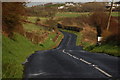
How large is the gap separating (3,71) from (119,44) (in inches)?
690

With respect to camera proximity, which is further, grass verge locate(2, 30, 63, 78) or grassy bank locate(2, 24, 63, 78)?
grassy bank locate(2, 24, 63, 78)

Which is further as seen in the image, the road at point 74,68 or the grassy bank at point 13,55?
the grassy bank at point 13,55

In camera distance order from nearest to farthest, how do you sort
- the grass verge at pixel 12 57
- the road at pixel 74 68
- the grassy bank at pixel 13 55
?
the road at pixel 74 68 → the grass verge at pixel 12 57 → the grassy bank at pixel 13 55

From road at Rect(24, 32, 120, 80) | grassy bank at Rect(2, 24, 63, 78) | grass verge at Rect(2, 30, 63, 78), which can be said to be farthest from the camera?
grassy bank at Rect(2, 24, 63, 78)

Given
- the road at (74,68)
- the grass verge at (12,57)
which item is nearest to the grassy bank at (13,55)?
the grass verge at (12,57)

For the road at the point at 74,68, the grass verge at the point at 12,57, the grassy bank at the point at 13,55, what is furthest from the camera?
the grassy bank at the point at 13,55

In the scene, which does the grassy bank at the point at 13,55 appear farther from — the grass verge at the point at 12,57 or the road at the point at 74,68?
the road at the point at 74,68

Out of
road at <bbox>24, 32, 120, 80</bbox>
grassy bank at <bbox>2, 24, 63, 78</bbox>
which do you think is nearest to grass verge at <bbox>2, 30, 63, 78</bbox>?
grassy bank at <bbox>2, 24, 63, 78</bbox>

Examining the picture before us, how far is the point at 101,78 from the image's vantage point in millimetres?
8141

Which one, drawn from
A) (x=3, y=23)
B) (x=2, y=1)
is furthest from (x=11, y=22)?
(x=2, y=1)

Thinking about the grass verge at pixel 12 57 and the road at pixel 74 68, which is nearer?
the road at pixel 74 68

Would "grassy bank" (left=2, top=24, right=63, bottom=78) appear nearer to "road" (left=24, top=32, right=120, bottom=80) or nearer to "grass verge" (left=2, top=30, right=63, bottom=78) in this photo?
"grass verge" (left=2, top=30, right=63, bottom=78)

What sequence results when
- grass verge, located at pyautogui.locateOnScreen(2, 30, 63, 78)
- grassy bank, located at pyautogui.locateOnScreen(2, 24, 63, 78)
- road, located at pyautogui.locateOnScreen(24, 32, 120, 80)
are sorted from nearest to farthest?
road, located at pyautogui.locateOnScreen(24, 32, 120, 80), grass verge, located at pyautogui.locateOnScreen(2, 30, 63, 78), grassy bank, located at pyautogui.locateOnScreen(2, 24, 63, 78)

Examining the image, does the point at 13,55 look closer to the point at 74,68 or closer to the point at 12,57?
the point at 12,57
